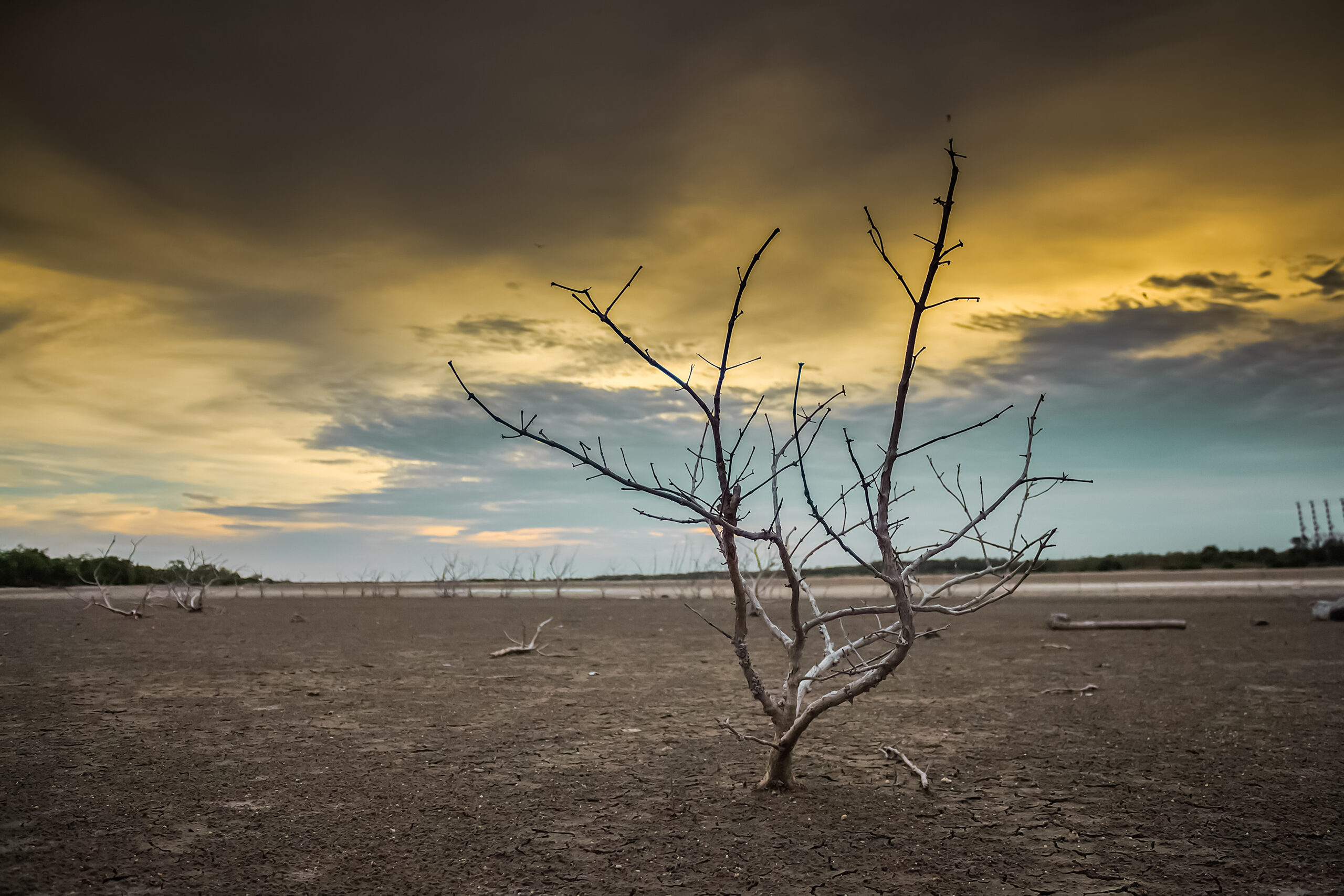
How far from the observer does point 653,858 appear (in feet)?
15.1

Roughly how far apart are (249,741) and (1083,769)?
7.26 metres

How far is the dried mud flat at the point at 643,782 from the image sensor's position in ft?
14.5

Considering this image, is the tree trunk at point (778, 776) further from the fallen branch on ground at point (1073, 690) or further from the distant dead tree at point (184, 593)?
the distant dead tree at point (184, 593)

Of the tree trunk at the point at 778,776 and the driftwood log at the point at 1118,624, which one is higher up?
the driftwood log at the point at 1118,624

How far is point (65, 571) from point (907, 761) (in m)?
45.8

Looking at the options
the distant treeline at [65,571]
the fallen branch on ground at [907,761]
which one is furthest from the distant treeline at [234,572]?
the fallen branch on ground at [907,761]

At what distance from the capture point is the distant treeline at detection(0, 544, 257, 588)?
122ft

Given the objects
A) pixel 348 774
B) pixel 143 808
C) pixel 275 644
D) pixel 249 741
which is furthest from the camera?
pixel 275 644

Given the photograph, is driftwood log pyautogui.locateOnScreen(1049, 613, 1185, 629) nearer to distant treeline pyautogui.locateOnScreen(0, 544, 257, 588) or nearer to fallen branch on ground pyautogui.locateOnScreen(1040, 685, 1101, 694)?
fallen branch on ground pyautogui.locateOnScreen(1040, 685, 1101, 694)

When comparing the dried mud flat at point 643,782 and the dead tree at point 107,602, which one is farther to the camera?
the dead tree at point 107,602

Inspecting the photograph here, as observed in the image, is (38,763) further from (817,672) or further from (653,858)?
(817,672)

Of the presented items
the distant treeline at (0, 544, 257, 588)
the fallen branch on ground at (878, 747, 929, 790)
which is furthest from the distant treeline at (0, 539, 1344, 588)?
the fallen branch on ground at (878, 747, 929, 790)

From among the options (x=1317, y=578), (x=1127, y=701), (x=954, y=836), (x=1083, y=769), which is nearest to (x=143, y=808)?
(x=954, y=836)

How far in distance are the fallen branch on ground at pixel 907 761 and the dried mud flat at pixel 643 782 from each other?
16 centimetres
